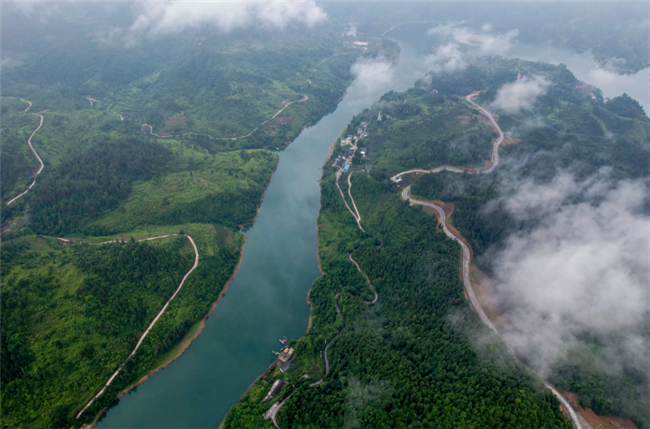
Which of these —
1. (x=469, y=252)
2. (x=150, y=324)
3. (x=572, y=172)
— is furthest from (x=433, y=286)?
(x=572, y=172)

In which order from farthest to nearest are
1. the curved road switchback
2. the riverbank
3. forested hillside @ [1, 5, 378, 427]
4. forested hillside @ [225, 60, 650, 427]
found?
the curved road switchback → forested hillside @ [1, 5, 378, 427] → the riverbank → forested hillside @ [225, 60, 650, 427]

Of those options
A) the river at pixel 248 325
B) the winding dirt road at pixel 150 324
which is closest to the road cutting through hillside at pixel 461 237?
the river at pixel 248 325

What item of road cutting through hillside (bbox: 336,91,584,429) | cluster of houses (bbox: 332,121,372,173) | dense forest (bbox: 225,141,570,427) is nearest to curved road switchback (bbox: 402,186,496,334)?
road cutting through hillside (bbox: 336,91,584,429)

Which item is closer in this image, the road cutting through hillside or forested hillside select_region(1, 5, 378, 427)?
the road cutting through hillside

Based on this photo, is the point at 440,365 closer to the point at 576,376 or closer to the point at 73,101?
the point at 576,376

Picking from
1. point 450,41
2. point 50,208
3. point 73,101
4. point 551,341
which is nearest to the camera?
point 551,341

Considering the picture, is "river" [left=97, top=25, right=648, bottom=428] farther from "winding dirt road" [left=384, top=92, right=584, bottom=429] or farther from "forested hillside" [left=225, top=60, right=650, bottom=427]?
"winding dirt road" [left=384, top=92, right=584, bottom=429]

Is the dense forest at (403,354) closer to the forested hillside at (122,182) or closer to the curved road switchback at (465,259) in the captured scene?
the curved road switchback at (465,259)

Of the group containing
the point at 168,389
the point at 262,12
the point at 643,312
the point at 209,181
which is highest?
the point at 262,12

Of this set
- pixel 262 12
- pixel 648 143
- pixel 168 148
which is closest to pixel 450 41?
pixel 262 12
